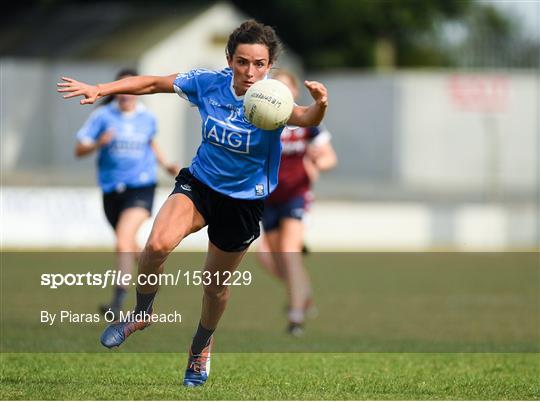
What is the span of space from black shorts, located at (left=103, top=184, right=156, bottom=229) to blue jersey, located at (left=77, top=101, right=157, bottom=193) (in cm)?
5

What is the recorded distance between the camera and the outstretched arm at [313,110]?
280 inches

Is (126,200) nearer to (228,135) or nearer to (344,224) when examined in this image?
(228,135)

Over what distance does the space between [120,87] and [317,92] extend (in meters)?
1.24

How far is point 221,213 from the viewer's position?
7566mm

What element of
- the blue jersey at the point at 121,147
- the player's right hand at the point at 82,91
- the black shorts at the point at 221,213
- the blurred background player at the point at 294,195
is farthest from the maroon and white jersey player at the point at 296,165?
the player's right hand at the point at 82,91

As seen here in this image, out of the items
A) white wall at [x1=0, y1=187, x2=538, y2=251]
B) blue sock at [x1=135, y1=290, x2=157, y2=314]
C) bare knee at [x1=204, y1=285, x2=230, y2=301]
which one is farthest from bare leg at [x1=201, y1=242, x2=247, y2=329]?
white wall at [x1=0, y1=187, x2=538, y2=251]

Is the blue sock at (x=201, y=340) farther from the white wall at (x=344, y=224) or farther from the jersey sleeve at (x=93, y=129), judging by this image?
the white wall at (x=344, y=224)

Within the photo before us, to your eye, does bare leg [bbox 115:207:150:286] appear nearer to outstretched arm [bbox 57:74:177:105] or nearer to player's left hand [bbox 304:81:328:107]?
outstretched arm [bbox 57:74:177:105]

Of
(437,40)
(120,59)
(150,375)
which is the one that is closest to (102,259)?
(150,375)

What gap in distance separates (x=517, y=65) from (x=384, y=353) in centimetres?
3224

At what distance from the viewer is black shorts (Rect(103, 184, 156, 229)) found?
39.8 feet

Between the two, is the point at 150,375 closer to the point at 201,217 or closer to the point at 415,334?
the point at 201,217

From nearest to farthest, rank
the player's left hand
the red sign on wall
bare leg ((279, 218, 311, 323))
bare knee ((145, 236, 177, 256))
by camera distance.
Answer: the player's left hand < bare knee ((145, 236, 177, 256)) < bare leg ((279, 218, 311, 323)) < the red sign on wall

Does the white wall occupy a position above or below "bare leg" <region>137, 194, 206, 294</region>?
below
